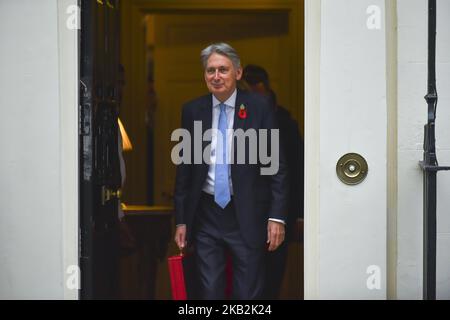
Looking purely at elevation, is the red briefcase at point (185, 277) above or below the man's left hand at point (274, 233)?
below

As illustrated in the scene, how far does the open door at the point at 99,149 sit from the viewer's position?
523 cm

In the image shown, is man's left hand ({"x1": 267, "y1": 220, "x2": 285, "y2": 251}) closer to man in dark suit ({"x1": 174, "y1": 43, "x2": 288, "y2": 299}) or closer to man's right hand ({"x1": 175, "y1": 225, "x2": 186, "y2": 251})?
man in dark suit ({"x1": 174, "y1": 43, "x2": 288, "y2": 299})

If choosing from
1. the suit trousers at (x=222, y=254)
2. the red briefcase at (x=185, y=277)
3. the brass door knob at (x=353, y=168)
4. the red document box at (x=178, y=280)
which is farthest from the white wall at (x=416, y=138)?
the red document box at (x=178, y=280)

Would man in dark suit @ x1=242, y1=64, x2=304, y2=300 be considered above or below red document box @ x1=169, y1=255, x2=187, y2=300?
above

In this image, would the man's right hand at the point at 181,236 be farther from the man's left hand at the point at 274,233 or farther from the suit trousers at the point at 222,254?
the man's left hand at the point at 274,233

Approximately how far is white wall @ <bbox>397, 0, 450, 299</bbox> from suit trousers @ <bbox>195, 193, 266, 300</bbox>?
3.12ft

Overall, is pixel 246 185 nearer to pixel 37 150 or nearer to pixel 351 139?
pixel 351 139

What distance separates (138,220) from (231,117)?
1.65m

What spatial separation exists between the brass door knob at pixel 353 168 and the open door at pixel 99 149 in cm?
153

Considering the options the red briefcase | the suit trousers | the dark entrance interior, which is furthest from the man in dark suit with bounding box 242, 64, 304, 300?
the suit trousers

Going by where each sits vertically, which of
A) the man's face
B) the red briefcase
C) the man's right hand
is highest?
the man's face

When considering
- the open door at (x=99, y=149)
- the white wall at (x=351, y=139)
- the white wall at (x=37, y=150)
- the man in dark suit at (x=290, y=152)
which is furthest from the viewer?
the man in dark suit at (x=290, y=152)

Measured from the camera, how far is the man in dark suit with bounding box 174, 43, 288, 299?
5.51 metres

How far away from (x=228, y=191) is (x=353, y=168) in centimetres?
91
